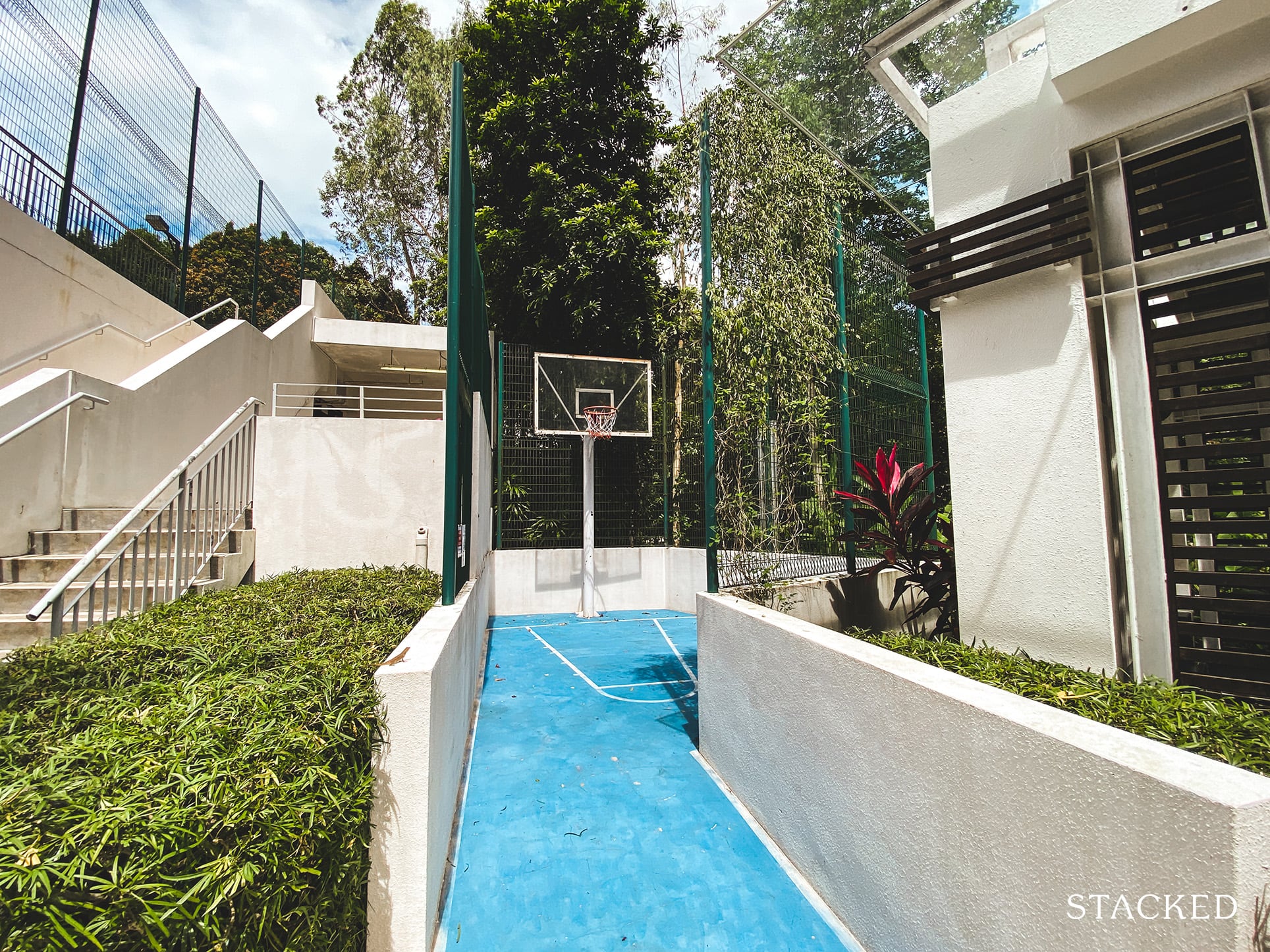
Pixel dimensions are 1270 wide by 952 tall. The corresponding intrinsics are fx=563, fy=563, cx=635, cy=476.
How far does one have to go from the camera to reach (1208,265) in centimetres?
223

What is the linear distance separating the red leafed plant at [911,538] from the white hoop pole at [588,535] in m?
4.37

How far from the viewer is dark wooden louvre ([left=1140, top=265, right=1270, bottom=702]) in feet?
6.83

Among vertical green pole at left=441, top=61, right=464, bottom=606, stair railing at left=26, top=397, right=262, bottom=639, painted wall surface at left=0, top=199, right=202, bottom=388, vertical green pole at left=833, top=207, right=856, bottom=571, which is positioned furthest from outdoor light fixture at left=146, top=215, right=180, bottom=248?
vertical green pole at left=833, top=207, right=856, bottom=571

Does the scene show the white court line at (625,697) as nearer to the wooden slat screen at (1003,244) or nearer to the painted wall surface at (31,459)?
the wooden slat screen at (1003,244)

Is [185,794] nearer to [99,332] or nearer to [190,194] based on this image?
[99,332]

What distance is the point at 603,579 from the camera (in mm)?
8156

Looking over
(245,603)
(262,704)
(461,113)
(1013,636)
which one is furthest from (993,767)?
(461,113)

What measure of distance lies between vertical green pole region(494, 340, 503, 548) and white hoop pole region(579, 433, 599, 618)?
1159mm

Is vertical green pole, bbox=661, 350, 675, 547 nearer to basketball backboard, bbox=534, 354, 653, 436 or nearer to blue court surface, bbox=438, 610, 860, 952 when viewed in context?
basketball backboard, bbox=534, 354, 653, 436

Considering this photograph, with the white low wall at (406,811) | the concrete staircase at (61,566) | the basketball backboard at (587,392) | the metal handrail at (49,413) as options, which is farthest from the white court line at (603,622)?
the white low wall at (406,811)

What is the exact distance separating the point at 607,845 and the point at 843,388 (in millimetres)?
3636

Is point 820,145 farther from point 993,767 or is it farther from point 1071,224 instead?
point 993,767

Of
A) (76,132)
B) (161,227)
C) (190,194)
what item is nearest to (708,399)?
(76,132)

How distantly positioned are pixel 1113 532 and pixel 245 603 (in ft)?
13.5
